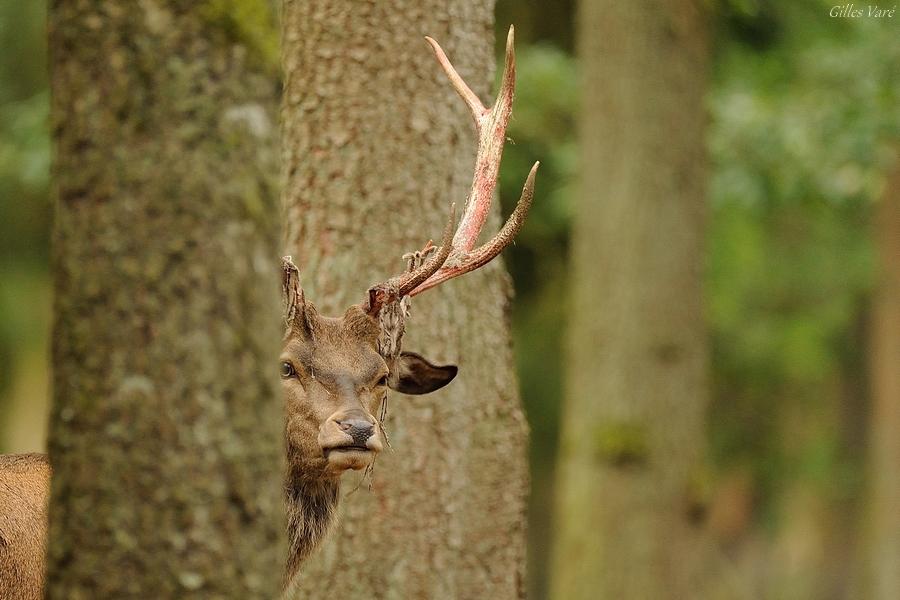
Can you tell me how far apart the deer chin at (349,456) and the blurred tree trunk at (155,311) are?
2121 mm

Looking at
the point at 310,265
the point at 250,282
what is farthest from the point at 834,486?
the point at 250,282

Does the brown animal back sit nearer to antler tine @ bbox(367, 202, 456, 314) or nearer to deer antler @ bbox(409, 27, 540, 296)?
antler tine @ bbox(367, 202, 456, 314)

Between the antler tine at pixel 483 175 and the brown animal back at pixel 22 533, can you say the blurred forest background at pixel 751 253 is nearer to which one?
the antler tine at pixel 483 175

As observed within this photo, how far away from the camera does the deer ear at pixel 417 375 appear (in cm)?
565

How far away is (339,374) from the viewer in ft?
17.3

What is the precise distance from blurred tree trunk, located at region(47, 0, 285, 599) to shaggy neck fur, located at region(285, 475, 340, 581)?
2.55m

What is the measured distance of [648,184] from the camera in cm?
1058

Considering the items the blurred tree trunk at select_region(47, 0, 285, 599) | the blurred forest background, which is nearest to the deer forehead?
the blurred tree trunk at select_region(47, 0, 285, 599)

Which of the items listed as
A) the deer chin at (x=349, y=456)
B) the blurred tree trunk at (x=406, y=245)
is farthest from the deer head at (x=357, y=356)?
the blurred tree trunk at (x=406, y=245)

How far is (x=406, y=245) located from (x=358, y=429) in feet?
3.82

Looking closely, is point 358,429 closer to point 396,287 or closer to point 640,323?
point 396,287

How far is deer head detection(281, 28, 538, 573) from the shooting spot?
512cm

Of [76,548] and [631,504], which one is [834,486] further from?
[76,548]

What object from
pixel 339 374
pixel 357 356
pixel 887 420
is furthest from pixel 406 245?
pixel 887 420
